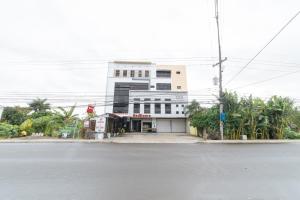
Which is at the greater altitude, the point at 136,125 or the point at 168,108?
the point at 168,108

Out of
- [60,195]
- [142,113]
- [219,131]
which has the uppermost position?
[142,113]

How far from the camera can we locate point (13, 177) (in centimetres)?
593

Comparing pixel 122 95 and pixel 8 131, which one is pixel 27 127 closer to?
pixel 8 131

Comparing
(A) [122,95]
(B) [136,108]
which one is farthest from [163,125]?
(A) [122,95]

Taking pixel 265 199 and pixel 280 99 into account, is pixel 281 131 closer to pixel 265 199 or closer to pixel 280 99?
pixel 280 99

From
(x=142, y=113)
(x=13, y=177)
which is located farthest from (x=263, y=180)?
(x=142, y=113)

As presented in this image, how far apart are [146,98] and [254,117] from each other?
2167 cm

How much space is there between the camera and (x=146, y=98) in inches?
1583

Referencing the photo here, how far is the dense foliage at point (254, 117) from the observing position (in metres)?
22.9

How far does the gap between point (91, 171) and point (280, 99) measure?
24894 millimetres

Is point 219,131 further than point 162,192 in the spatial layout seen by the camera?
Yes

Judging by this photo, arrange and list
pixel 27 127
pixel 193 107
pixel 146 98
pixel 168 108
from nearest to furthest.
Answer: pixel 27 127 → pixel 193 107 → pixel 146 98 → pixel 168 108

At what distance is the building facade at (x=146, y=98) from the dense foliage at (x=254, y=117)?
13.2m

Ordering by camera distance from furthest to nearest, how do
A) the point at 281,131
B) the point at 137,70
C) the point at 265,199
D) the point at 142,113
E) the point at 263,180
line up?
the point at 137,70, the point at 142,113, the point at 281,131, the point at 263,180, the point at 265,199
